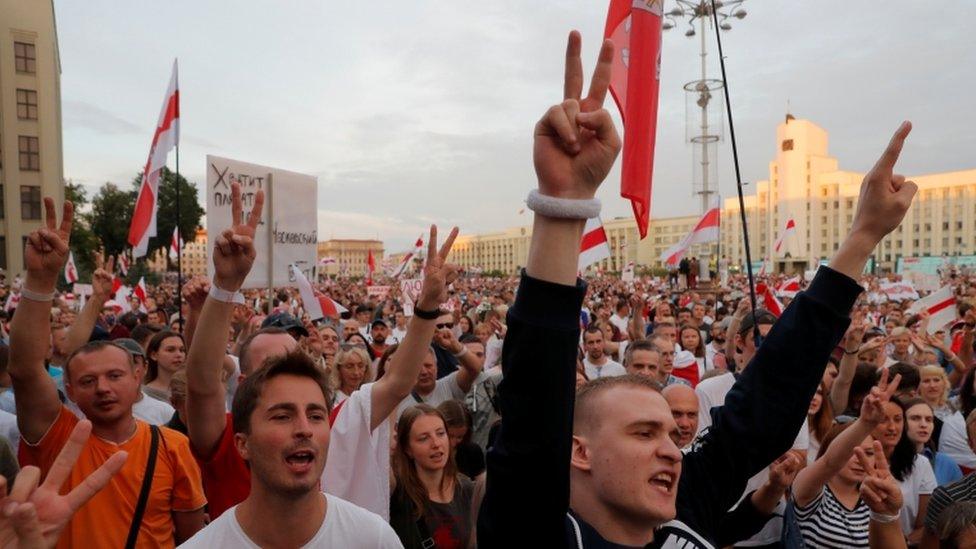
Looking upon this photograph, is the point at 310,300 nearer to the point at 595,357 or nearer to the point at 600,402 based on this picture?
the point at 595,357

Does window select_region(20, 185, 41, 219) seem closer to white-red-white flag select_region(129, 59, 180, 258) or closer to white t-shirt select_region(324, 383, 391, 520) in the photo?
white-red-white flag select_region(129, 59, 180, 258)

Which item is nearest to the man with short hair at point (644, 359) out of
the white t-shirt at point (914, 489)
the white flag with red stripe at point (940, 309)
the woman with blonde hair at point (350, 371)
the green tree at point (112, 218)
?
the white t-shirt at point (914, 489)

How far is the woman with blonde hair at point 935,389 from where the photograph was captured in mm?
5930

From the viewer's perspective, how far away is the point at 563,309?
1.38 metres

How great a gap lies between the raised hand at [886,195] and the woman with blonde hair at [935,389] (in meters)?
4.68

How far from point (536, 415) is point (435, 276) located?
7.39ft

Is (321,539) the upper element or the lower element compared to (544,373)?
lower

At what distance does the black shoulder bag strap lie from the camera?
2.90m

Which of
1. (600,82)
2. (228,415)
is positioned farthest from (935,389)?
(600,82)

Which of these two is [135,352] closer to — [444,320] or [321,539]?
[321,539]

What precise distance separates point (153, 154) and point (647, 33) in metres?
6.74

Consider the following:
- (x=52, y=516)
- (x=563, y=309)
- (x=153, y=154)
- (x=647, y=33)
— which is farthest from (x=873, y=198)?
(x=153, y=154)

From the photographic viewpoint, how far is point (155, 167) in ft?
29.4

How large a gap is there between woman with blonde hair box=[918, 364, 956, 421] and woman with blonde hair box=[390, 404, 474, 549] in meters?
4.21
